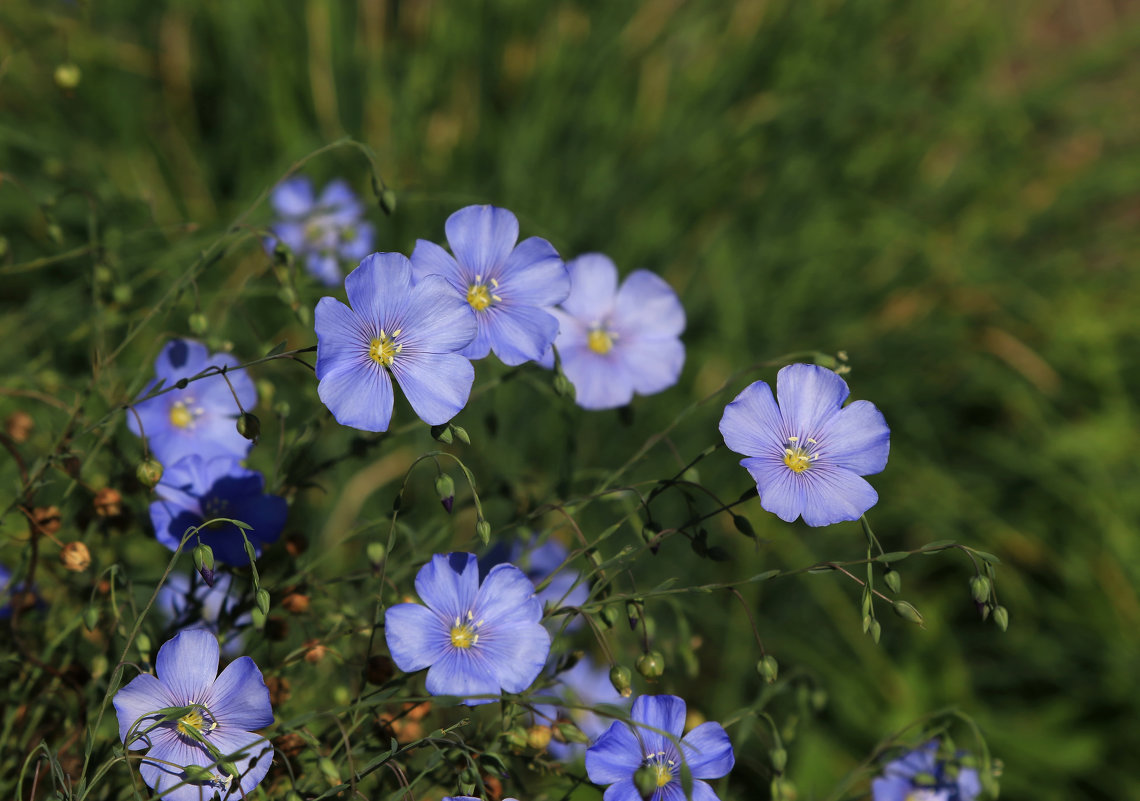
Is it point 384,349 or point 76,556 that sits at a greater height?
point 384,349

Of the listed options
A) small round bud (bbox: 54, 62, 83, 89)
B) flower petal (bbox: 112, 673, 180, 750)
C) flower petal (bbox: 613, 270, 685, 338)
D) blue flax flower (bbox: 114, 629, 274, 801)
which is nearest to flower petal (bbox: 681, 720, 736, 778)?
blue flax flower (bbox: 114, 629, 274, 801)

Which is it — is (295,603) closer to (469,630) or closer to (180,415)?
(469,630)

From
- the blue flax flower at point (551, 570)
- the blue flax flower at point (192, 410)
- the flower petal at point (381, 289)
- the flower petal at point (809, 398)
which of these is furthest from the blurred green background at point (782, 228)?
A: the flower petal at point (809, 398)

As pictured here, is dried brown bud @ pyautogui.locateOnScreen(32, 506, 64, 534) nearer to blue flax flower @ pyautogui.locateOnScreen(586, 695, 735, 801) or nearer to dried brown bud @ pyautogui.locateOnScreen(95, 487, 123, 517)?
dried brown bud @ pyautogui.locateOnScreen(95, 487, 123, 517)

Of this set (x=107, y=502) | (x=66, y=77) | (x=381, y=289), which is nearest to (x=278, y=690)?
(x=107, y=502)

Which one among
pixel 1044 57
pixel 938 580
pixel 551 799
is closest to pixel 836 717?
pixel 938 580

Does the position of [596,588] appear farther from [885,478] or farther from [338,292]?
[885,478]
